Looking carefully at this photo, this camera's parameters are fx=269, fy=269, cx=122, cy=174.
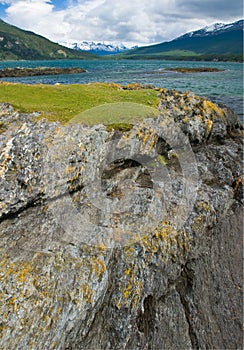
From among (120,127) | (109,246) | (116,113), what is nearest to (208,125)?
(116,113)

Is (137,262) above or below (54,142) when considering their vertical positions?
below

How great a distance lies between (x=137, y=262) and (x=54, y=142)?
5528 millimetres

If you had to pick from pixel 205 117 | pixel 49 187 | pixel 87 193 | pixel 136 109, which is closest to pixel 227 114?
pixel 205 117

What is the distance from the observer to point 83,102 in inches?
600

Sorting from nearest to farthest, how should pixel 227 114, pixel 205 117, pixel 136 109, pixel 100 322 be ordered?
1. pixel 100 322
2. pixel 136 109
3. pixel 205 117
4. pixel 227 114

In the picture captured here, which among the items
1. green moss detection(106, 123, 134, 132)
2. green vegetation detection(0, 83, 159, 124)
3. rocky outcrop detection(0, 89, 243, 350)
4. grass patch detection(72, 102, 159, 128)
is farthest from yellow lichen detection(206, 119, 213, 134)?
green moss detection(106, 123, 134, 132)

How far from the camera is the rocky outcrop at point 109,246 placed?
791 centimetres

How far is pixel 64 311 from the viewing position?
783cm

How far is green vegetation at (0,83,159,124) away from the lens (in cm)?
1285

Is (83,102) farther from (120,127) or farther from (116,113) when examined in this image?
(120,127)

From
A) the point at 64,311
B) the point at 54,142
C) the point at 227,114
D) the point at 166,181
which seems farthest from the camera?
the point at 227,114

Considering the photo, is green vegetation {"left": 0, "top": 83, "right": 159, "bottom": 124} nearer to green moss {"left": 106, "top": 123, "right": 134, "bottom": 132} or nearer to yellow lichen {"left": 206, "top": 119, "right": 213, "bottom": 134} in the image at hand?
green moss {"left": 106, "top": 123, "right": 134, "bottom": 132}

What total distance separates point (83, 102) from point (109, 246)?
8.96m

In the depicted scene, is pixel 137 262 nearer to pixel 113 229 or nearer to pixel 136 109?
pixel 113 229
